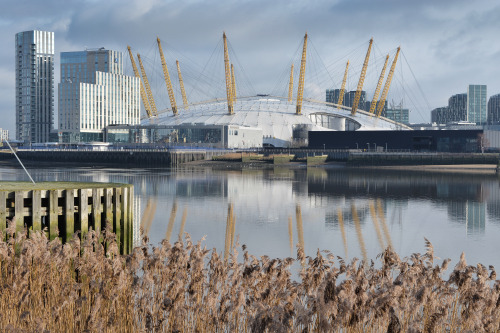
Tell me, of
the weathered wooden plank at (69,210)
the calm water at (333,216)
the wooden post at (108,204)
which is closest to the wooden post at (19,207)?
the weathered wooden plank at (69,210)

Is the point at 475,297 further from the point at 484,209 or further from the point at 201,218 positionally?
the point at 484,209

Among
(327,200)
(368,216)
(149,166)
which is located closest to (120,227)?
(368,216)

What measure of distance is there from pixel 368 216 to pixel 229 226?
39.6 ft

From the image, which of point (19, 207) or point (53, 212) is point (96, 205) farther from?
point (19, 207)

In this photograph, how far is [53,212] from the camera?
24.0m

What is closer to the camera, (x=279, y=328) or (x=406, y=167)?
(x=279, y=328)

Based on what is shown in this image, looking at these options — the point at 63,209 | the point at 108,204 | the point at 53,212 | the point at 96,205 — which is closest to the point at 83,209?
the point at 63,209

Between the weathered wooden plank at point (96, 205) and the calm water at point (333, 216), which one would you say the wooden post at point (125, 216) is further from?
the calm water at point (333, 216)

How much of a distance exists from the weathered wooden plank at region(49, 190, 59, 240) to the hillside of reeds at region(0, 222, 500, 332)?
6.87 meters

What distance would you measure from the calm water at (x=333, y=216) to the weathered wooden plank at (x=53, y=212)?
8998 millimetres

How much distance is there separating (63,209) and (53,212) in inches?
19.7

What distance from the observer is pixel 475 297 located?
12.4 m

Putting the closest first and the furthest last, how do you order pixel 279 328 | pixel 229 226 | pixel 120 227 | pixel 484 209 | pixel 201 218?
pixel 279 328 → pixel 120 227 → pixel 229 226 → pixel 201 218 → pixel 484 209

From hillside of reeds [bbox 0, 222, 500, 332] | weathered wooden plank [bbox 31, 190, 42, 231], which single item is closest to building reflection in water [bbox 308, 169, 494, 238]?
weathered wooden plank [bbox 31, 190, 42, 231]
